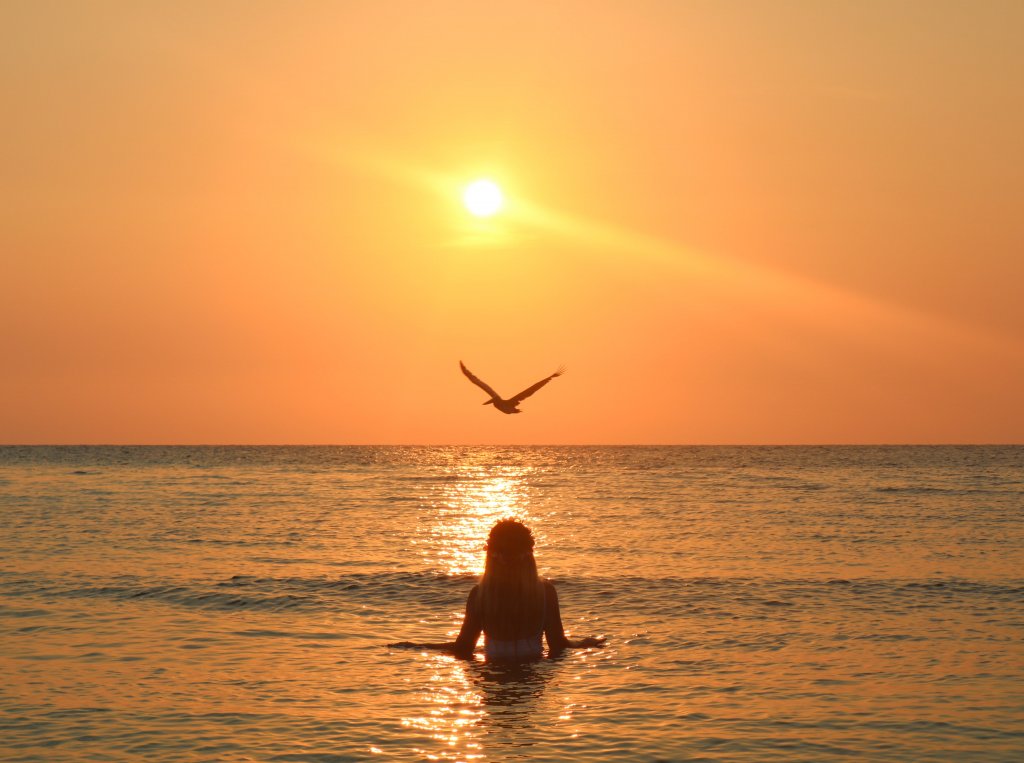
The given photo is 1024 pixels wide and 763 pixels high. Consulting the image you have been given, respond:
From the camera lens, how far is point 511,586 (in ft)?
45.2

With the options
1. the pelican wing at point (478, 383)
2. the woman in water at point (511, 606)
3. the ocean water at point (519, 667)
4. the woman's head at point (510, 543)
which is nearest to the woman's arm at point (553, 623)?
the woman in water at point (511, 606)

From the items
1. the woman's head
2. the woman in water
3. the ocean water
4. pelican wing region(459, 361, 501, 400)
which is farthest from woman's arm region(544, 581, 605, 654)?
pelican wing region(459, 361, 501, 400)

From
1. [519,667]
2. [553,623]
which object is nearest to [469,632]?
[519,667]

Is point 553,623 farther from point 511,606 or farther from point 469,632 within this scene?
point 469,632

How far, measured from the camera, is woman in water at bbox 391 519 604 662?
539 inches

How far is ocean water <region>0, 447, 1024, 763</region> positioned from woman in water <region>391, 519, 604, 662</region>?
0.28m

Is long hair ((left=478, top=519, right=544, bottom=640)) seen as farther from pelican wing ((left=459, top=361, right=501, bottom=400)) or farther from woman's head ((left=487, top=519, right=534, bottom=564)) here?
pelican wing ((left=459, top=361, right=501, bottom=400))

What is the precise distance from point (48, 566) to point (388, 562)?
8.23 metres

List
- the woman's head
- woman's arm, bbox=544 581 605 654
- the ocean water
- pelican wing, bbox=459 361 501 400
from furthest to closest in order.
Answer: pelican wing, bbox=459 361 501 400 → woman's arm, bbox=544 581 605 654 → the woman's head → the ocean water

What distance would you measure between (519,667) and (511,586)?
4.74 ft

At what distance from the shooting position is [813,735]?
11.7m

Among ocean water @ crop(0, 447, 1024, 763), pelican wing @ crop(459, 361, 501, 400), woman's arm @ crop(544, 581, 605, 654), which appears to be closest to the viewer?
ocean water @ crop(0, 447, 1024, 763)

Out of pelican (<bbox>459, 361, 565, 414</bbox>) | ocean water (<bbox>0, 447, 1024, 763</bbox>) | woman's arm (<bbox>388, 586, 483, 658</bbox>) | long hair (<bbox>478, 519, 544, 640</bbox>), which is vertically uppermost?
pelican (<bbox>459, 361, 565, 414</bbox>)

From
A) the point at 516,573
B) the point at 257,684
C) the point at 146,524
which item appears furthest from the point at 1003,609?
the point at 146,524
